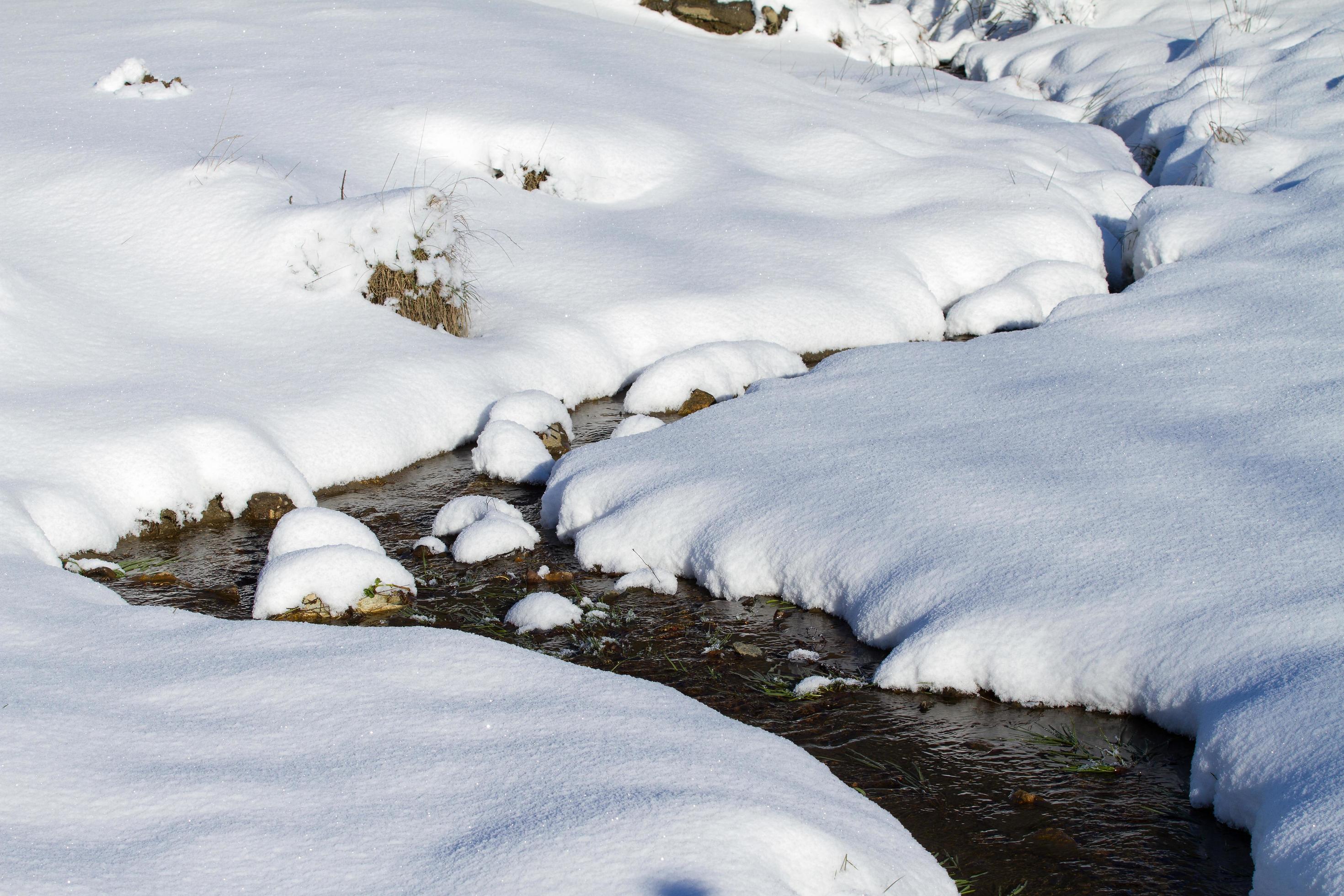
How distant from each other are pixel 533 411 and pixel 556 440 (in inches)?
6.8

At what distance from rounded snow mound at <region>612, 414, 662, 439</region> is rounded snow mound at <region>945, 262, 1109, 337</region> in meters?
2.19

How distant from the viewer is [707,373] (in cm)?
570

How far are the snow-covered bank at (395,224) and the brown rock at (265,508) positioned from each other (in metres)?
0.04

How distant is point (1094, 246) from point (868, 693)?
5.00 m

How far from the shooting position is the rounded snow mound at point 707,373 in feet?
18.5

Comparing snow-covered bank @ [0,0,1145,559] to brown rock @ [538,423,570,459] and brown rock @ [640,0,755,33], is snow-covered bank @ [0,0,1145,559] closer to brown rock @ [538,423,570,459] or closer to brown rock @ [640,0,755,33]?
brown rock @ [538,423,570,459]

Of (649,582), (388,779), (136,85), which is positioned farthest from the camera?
(136,85)

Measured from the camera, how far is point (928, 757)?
3.11m

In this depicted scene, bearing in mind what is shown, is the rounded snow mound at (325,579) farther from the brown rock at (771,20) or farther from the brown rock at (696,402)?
the brown rock at (771,20)

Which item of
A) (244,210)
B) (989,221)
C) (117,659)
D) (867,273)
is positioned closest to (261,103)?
(244,210)

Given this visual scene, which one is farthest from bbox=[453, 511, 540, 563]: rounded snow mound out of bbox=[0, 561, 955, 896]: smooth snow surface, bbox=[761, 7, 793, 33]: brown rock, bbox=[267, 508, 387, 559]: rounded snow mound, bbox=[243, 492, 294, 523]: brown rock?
bbox=[761, 7, 793, 33]: brown rock

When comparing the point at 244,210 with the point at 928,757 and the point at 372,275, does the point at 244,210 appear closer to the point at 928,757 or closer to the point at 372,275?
the point at 372,275

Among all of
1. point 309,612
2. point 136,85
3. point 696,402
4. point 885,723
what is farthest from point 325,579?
point 136,85

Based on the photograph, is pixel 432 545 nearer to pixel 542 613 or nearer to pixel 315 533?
pixel 315 533
